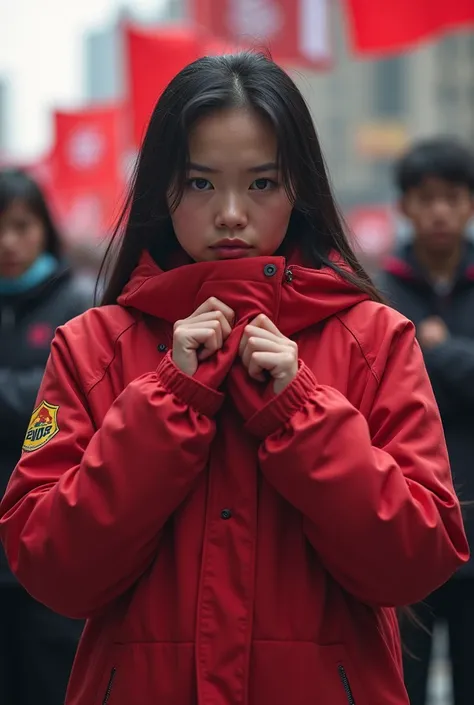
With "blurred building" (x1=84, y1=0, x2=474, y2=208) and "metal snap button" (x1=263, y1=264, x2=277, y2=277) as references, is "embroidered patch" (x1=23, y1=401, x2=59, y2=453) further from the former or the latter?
"blurred building" (x1=84, y1=0, x2=474, y2=208)

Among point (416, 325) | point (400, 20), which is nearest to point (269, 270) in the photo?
point (416, 325)

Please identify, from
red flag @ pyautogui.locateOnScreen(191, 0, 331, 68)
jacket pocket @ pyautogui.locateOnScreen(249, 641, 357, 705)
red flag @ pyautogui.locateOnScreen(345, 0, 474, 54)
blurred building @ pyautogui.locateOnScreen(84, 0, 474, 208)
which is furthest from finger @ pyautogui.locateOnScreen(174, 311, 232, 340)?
blurred building @ pyautogui.locateOnScreen(84, 0, 474, 208)

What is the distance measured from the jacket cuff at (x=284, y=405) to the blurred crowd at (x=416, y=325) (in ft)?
3.74

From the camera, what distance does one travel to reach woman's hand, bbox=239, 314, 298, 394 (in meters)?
2.06

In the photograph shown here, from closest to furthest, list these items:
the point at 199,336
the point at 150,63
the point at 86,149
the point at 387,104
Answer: the point at 199,336 < the point at 150,63 < the point at 86,149 < the point at 387,104

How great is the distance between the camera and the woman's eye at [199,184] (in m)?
2.21

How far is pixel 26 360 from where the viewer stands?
4023 millimetres

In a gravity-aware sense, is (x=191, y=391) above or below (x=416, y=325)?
above

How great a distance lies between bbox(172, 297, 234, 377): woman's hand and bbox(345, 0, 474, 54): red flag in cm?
443

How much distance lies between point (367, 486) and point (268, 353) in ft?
0.89

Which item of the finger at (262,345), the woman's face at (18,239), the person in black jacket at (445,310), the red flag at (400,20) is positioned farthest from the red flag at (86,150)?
the finger at (262,345)

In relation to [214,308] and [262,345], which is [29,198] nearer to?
[214,308]

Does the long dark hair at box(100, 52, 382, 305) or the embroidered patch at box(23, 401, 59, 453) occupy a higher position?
the long dark hair at box(100, 52, 382, 305)

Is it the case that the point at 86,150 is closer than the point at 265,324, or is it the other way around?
the point at 265,324
